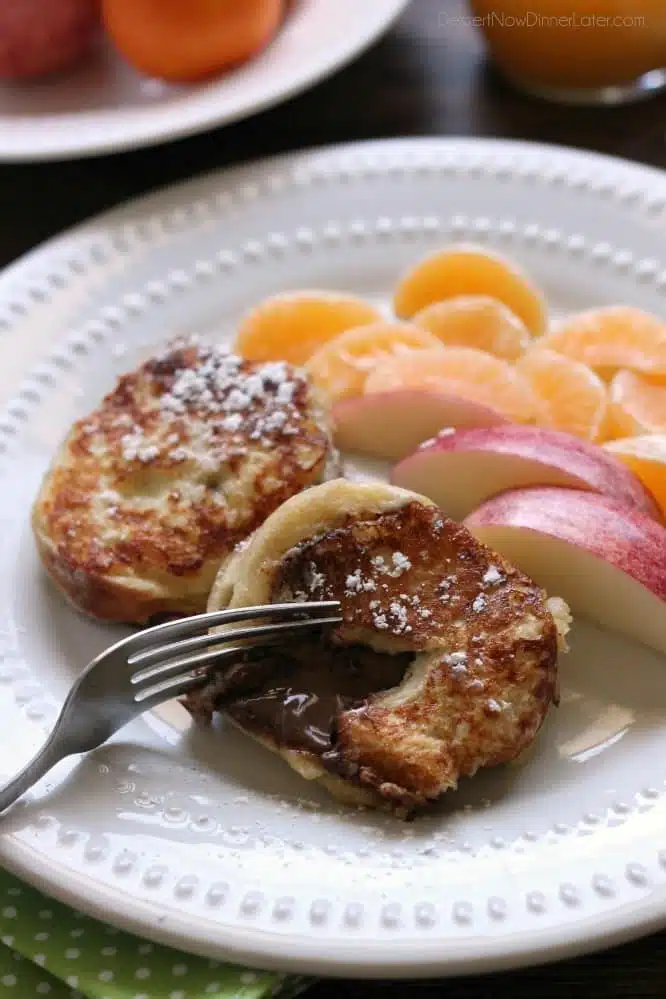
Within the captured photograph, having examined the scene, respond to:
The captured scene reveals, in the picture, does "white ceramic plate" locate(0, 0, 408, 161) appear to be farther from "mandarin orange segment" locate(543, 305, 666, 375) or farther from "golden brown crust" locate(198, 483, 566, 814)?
"golden brown crust" locate(198, 483, 566, 814)

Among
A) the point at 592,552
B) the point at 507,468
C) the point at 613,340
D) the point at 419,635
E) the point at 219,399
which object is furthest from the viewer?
the point at 613,340

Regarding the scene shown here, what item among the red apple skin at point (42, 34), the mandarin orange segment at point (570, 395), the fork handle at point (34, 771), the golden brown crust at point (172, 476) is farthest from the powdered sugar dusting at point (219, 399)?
the red apple skin at point (42, 34)

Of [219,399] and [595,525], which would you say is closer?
[595,525]


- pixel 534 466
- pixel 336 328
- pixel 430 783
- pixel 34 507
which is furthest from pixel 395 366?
pixel 430 783

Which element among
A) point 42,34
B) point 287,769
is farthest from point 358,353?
point 42,34

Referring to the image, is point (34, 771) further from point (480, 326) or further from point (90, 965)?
point (480, 326)

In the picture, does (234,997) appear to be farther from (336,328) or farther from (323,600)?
(336,328)

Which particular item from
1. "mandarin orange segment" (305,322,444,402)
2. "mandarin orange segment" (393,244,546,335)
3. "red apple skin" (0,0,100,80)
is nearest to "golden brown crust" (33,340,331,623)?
"mandarin orange segment" (305,322,444,402)
